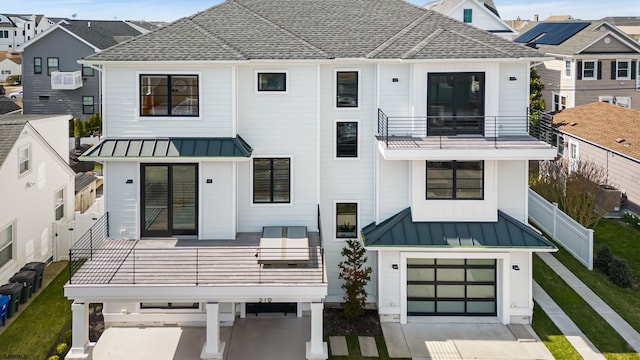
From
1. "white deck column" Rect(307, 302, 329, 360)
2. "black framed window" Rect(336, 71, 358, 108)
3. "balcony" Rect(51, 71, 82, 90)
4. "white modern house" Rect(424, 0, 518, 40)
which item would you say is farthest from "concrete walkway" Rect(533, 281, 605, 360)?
"balcony" Rect(51, 71, 82, 90)

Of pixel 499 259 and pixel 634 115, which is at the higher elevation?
pixel 634 115

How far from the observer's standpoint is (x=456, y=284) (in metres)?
17.8

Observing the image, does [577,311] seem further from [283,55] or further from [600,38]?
[600,38]

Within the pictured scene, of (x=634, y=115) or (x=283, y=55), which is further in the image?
(x=634, y=115)

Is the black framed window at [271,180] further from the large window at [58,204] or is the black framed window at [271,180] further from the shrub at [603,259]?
the shrub at [603,259]

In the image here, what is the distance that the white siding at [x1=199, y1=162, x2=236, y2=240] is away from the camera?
17125mm

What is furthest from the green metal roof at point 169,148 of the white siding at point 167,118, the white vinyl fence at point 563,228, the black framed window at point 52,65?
the black framed window at point 52,65

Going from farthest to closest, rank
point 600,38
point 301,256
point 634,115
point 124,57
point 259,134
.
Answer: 1. point 600,38
2. point 634,115
3. point 259,134
4. point 124,57
5. point 301,256

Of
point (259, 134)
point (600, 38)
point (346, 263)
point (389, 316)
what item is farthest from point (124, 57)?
point (600, 38)

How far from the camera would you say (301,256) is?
15.3 meters

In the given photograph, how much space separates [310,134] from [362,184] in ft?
7.67

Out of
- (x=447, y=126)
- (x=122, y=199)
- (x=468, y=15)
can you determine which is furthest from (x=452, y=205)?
(x=468, y=15)

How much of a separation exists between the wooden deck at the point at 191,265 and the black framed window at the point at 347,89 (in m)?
4.50

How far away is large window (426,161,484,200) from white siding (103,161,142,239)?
8946 mm
